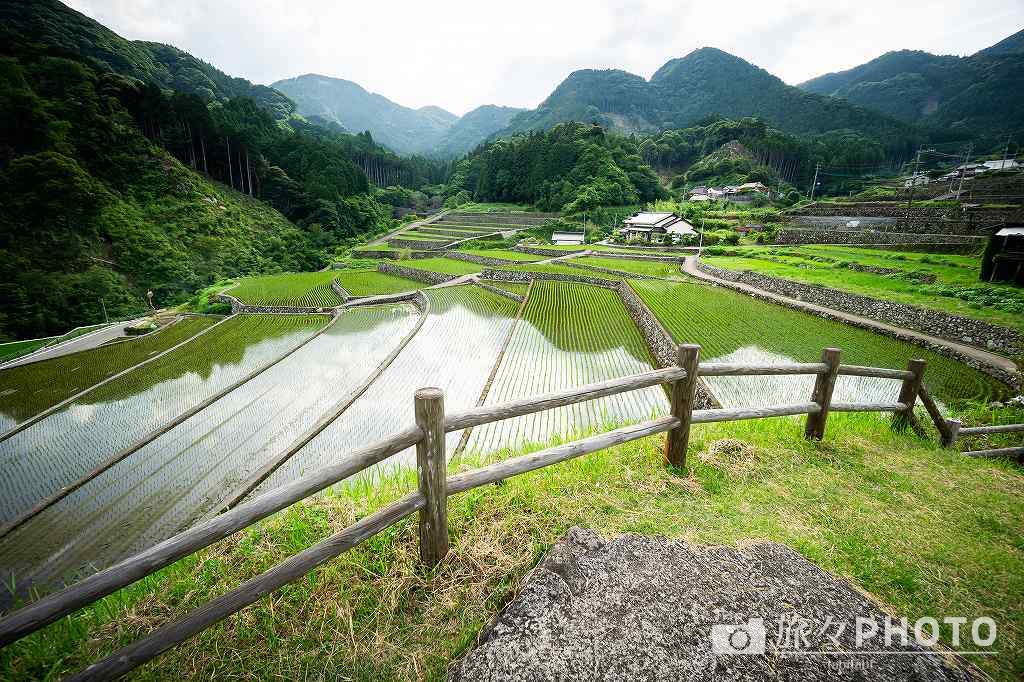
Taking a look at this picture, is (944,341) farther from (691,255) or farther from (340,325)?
(340,325)

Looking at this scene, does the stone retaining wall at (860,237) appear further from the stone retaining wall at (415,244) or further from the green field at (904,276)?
the stone retaining wall at (415,244)

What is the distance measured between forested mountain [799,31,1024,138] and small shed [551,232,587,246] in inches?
2794

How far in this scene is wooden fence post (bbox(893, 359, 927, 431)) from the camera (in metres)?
4.21

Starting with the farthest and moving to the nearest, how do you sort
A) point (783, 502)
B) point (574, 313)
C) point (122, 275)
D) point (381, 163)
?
point (381, 163) < point (122, 275) < point (574, 313) < point (783, 502)

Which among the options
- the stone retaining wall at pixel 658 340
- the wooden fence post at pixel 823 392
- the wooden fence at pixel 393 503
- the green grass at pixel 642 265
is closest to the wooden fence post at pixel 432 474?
the wooden fence at pixel 393 503

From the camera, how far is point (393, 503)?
2.05m

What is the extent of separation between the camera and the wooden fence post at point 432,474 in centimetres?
200

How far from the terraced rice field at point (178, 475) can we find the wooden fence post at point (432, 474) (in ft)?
24.2

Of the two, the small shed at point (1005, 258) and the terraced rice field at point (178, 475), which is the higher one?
the small shed at point (1005, 258)

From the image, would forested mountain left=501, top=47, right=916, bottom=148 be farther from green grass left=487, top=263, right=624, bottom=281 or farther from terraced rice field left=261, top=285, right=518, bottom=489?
terraced rice field left=261, top=285, right=518, bottom=489

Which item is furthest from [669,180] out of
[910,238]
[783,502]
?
[783,502]

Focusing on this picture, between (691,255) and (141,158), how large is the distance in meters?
46.5

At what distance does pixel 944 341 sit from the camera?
35.8 feet

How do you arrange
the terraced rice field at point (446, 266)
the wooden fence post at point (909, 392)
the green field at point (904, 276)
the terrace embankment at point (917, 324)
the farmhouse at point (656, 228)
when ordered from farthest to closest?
1. the farmhouse at point (656, 228)
2. the terraced rice field at point (446, 266)
3. the green field at point (904, 276)
4. the terrace embankment at point (917, 324)
5. the wooden fence post at point (909, 392)
